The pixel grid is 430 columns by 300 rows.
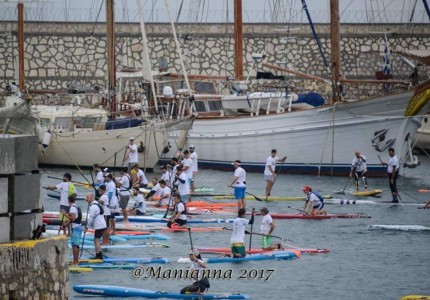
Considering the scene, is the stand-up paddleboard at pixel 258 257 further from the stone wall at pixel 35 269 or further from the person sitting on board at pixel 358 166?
the person sitting on board at pixel 358 166

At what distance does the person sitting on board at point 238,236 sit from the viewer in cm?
3039

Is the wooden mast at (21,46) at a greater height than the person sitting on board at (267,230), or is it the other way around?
the wooden mast at (21,46)

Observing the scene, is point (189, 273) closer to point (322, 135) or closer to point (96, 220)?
point (96, 220)

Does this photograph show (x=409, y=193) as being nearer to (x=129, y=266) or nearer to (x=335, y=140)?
(x=335, y=140)

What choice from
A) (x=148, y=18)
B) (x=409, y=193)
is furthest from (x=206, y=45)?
(x=409, y=193)

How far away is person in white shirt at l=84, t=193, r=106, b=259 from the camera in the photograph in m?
30.3

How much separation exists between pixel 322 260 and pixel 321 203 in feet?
21.6

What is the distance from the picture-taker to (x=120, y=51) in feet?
225

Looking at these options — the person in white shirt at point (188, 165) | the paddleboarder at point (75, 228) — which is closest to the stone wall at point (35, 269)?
the paddleboarder at point (75, 228)

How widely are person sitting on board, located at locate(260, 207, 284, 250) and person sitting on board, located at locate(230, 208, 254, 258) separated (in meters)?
1.13

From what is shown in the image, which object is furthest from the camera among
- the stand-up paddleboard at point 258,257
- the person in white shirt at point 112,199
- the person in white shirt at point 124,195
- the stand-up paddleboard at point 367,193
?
the stand-up paddleboard at point 367,193

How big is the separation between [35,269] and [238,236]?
11.8 meters

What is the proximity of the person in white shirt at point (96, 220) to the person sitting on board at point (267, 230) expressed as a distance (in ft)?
11.8

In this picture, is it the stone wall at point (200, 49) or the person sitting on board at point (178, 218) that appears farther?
the stone wall at point (200, 49)
